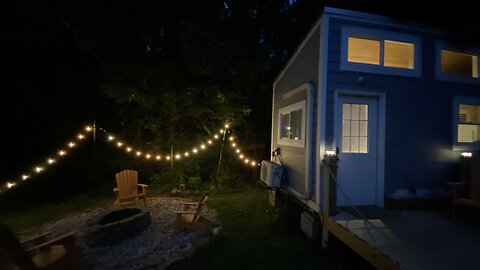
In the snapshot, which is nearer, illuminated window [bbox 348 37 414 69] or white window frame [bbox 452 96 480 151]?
illuminated window [bbox 348 37 414 69]

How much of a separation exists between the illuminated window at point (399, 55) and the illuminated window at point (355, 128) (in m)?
1.07

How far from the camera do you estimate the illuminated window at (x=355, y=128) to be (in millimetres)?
5148

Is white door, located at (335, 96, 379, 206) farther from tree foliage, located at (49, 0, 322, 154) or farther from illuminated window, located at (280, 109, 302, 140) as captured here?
A: tree foliage, located at (49, 0, 322, 154)

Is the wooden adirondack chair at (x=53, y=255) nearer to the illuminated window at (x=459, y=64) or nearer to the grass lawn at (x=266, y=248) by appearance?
the grass lawn at (x=266, y=248)

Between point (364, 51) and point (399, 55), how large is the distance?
74 cm

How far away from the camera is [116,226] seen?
508 cm

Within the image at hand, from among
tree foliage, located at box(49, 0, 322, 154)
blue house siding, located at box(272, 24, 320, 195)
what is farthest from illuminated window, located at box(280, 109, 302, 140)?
tree foliage, located at box(49, 0, 322, 154)

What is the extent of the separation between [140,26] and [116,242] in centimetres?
639

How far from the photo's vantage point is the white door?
511 cm

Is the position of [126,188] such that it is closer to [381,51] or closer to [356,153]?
[356,153]

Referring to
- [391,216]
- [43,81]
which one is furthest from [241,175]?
[43,81]

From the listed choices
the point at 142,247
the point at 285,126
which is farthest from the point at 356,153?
the point at 142,247

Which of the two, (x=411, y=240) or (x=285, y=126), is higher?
(x=285, y=126)

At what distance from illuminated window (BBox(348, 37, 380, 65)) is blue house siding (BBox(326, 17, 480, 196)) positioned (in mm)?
270
